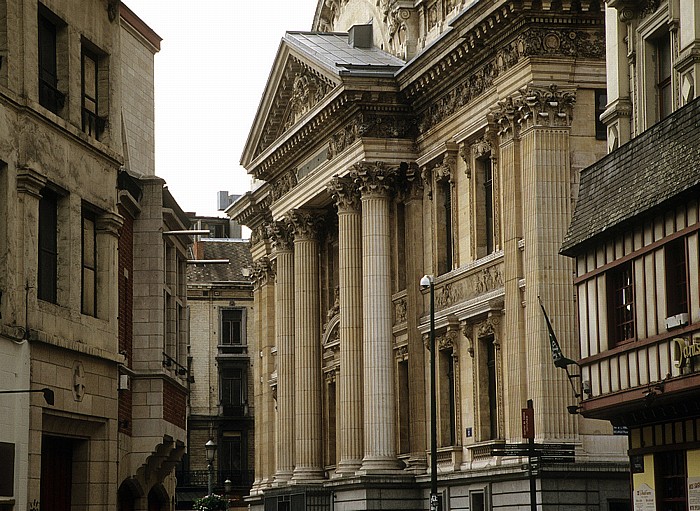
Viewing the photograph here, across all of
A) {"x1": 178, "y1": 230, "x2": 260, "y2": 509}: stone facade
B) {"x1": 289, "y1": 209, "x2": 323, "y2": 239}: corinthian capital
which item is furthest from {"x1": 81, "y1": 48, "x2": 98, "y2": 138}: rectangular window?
{"x1": 178, "y1": 230, "x2": 260, "y2": 509}: stone facade

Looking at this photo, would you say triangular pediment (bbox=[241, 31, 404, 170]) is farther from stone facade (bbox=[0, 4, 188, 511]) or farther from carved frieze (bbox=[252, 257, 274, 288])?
stone facade (bbox=[0, 4, 188, 511])

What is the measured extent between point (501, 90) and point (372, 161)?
972 centimetres

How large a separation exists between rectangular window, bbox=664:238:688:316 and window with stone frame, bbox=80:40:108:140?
10527 millimetres

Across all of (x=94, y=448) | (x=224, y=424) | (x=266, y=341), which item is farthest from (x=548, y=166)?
(x=224, y=424)

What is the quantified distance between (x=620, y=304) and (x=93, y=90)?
1110 cm

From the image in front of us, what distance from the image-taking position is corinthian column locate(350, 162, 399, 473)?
5897 centimetres

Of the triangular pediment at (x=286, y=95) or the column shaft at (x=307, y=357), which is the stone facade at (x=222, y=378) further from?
the column shaft at (x=307, y=357)

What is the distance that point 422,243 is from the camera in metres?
58.9

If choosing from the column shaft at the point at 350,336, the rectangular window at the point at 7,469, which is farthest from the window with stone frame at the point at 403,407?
the rectangular window at the point at 7,469

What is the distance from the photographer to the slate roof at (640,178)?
93.9 ft

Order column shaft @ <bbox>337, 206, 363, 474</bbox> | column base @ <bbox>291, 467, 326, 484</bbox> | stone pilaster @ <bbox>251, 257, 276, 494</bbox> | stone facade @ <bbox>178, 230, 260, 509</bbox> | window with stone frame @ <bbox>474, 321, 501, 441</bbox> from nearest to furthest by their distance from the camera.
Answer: window with stone frame @ <bbox>474, 321, 501, 441</bbox>
column shaft @ <bbox>337, 206, 363, 474</bbox>
column base @ <bbox>291, 467, 326, 484</bbox>
stone pilaster @ <bbox>251, 257, 276, 494</bbox>
stone facade @ <bbox>178, 230, 260, 509</bbox>

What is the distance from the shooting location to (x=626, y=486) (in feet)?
154

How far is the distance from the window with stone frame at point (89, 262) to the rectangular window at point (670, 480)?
11.6 m

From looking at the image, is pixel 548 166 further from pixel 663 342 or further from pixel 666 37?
pixel 663 342
